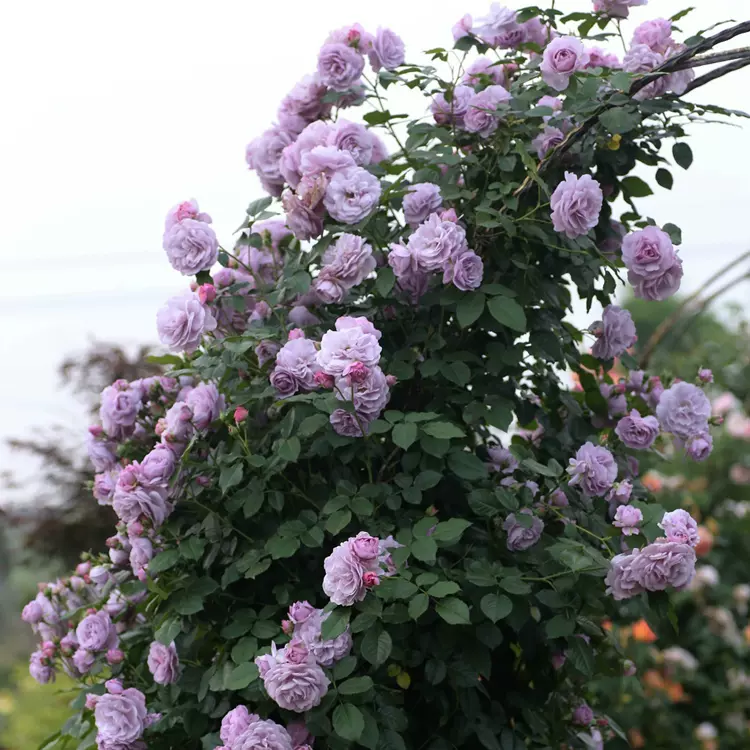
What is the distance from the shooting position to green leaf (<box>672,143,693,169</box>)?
1522 mm

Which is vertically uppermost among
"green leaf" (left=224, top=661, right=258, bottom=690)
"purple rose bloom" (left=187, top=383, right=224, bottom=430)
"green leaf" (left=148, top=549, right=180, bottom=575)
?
"purple rose bloom" (left=187, top=383, right=224, bottom=430)

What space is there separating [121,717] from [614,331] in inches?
39.0

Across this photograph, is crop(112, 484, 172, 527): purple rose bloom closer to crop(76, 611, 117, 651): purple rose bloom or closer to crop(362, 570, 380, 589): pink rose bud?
crop(76, 611, 117, 651): purple rose bloom

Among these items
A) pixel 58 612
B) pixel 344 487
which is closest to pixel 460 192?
pixel 344 487

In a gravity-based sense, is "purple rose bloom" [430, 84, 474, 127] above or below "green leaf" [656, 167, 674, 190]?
above

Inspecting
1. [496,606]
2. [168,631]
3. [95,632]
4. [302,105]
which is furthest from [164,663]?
[302,105]

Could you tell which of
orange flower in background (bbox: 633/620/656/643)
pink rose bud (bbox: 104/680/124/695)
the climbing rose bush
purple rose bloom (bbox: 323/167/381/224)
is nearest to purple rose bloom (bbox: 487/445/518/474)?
the climbing rose bush

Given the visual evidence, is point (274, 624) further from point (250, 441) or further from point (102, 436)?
point (102, 436)

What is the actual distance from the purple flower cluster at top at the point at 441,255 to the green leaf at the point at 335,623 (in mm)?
488

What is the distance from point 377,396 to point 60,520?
1.95 metres

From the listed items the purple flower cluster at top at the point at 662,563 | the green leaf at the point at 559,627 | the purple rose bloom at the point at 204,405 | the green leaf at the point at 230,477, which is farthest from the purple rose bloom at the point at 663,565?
the purple rose bloom at the point at 204,405

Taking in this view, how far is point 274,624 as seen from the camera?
135cm

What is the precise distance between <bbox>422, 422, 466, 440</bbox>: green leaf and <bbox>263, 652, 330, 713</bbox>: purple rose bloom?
1.08 feet

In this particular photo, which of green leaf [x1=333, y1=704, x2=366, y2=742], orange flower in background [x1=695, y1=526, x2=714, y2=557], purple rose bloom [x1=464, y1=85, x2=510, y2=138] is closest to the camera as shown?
green leaf [x1=333, y1=704, x2=366, y2=742]
